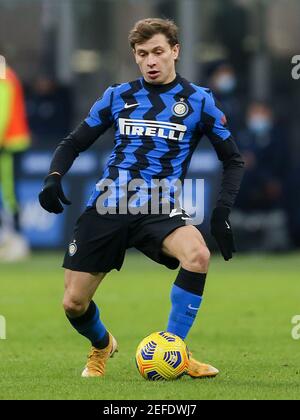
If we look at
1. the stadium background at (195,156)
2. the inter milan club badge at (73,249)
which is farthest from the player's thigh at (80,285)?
the stadium background at (195,156)

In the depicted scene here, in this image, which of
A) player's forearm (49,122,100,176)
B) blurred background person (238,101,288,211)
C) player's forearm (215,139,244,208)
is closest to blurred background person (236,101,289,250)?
blurred background person (238,101,288,211)

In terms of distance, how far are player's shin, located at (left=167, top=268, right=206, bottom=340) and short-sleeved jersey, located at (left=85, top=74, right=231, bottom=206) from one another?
26.4 inches

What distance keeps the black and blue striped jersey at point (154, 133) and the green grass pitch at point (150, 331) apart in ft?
3.74

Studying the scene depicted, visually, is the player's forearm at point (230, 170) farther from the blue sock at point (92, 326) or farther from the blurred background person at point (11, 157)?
the blurred background person at point (11, 157)

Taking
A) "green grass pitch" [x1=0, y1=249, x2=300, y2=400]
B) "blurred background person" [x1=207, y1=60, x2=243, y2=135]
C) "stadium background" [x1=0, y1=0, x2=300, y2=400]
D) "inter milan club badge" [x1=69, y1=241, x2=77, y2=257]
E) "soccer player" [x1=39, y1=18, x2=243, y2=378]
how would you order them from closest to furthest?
"green grass pitch" [x1=0, y1=249, x2=300, y2=400] < "soccer player" [x1=39, y1=18, x2=243, y2=378] < "inter milan club badge" [x1=69, y1=241, x2=77, y2=257] < "stadium background" [x1=0, y1=0, x2=300, y2=400] < "blurred background person" [x1=207, y1=60, x2=243, y2=135]

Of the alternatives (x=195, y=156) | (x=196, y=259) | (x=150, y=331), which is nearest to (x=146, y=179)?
(x=196, y=259)

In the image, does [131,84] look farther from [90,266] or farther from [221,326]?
[221,326]

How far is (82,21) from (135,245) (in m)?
12.6

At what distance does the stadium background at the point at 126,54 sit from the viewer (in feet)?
61.3

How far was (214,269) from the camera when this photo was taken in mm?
15867

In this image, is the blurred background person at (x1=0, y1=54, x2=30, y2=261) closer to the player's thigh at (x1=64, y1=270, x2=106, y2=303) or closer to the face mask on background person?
the face mask on background person

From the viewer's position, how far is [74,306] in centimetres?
765

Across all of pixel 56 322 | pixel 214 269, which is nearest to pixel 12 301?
pixel 56 322

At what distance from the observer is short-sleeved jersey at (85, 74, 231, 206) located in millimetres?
7734
